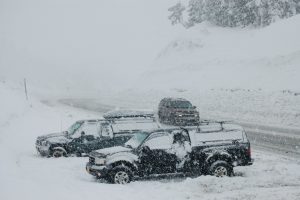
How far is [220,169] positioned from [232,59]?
3495cm

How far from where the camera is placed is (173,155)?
14.5 metres

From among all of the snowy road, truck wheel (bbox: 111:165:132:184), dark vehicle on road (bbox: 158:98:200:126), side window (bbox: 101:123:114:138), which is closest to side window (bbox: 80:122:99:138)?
side window (bbox: 101:123:114:138)

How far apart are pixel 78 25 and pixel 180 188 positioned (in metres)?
141

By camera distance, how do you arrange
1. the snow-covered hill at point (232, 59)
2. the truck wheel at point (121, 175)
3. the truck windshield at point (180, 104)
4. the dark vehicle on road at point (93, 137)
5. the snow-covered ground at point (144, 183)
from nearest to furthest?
1. the snow-covered ground at point (144, 183)
2. the truck wheel at point (121, 175)
3. the dark vehicle on road at point (93, 137)
4. the truck windshield at point (180, 104)
5. the snow-covered hill at point (232, 59)

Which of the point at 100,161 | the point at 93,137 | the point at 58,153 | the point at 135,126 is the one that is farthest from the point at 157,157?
the point at 58,153

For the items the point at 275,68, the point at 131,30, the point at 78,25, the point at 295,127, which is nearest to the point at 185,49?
the point at 275,68

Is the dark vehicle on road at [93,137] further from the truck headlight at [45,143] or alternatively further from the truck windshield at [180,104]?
the truck windshield at [180,104]

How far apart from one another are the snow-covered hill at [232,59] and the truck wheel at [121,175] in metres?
23.0

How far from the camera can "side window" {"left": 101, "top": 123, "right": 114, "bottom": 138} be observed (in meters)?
18.3

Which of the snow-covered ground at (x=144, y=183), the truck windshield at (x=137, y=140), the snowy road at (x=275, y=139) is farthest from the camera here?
the snowy road at (x=275, y=139)

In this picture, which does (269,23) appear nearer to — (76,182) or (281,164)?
(281,164)

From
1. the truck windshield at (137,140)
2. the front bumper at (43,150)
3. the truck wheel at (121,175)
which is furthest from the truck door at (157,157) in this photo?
the front bumper at (43,150)

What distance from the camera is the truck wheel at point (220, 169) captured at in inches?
572

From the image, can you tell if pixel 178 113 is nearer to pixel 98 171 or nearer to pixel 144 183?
pixel 144 183
